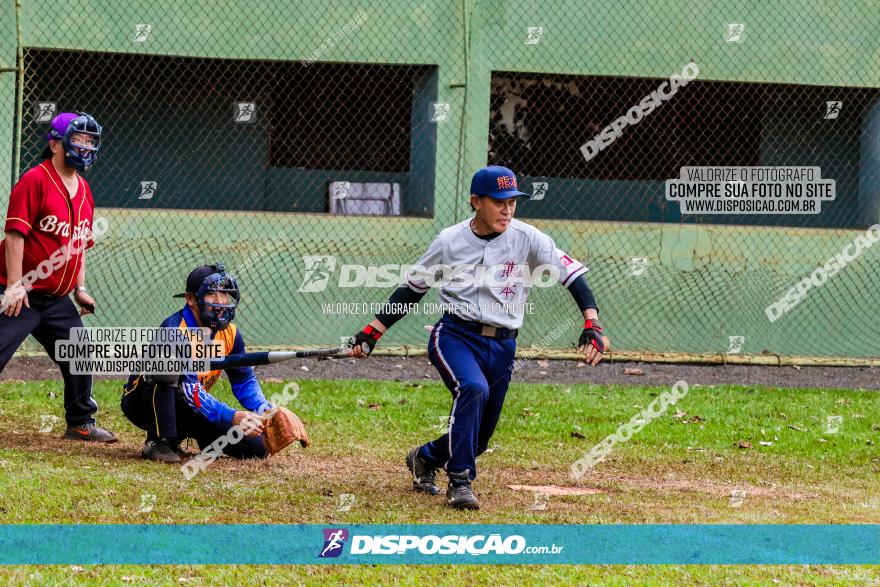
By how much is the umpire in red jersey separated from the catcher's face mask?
1212 millimetres

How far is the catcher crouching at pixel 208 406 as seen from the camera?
7562 mm

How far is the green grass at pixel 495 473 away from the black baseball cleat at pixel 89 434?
0.15 m

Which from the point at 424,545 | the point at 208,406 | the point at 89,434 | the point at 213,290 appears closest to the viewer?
the point at 424,545

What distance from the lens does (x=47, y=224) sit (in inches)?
317

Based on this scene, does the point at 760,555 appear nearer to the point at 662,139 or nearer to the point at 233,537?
the point at 233,537

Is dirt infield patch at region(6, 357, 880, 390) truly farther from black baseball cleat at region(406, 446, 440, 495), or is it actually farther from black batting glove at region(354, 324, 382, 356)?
black batting glove at region(354, 324, 382, 356)

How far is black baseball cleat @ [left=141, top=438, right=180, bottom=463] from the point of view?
7725 mm

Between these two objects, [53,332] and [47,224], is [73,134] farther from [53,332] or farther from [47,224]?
[53,332]

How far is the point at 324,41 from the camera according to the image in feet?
43.2

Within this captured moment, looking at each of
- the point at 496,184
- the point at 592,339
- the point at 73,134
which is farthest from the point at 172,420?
the point at 592,339

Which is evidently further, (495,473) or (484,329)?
(495,473)

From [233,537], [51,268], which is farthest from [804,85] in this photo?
[233,537]

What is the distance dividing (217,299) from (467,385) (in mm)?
1769

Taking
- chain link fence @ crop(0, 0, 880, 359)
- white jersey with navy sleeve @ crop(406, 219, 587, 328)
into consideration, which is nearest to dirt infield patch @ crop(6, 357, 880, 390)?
chain link fence @ crop(0, 0, 880, 359)
